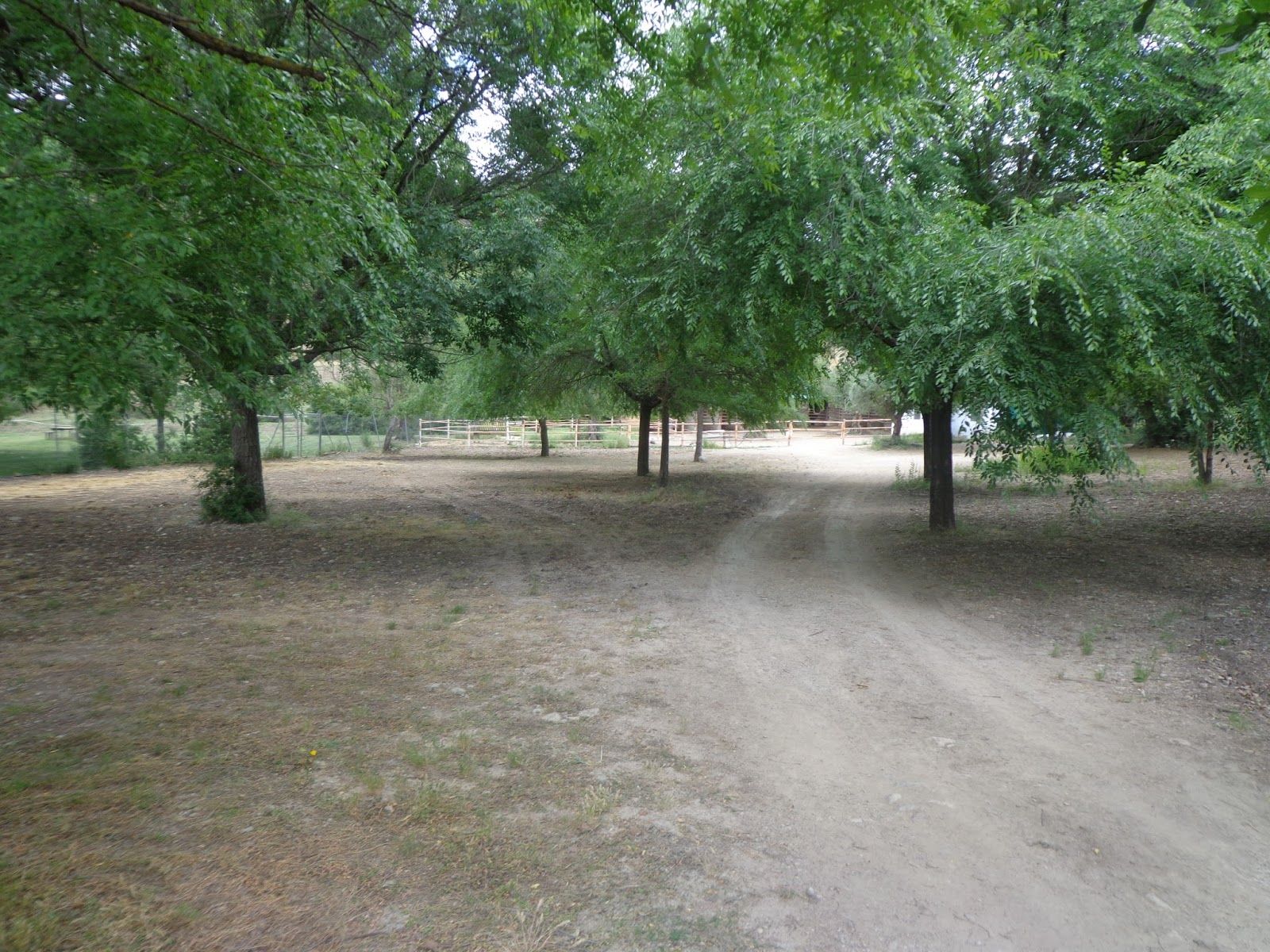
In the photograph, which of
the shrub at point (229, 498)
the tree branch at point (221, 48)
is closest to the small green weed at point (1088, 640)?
the tree branch at point (221, 48)

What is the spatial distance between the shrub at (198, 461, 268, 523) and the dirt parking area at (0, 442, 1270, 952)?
3154 mm

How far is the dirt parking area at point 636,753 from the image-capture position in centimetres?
329

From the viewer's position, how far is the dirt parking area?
3289 millimetres

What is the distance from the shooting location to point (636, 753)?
15.9ft

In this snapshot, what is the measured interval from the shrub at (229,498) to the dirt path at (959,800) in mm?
9796

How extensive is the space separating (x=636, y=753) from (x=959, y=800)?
176 cm

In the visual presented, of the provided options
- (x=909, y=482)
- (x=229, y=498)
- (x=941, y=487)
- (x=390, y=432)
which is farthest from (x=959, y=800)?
(x=390, y=432)

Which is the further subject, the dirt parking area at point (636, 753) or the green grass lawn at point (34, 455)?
the green grass lawn at point (34, 455)

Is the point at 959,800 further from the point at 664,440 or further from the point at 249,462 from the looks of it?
the point at 664,440

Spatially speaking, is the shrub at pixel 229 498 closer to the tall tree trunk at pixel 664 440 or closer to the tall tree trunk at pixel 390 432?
the tall tree trunk at pixel 664 440

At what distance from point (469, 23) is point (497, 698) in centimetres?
936

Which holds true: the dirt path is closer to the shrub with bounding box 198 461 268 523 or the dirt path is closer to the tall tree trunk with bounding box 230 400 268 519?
the shrub with bounding box 198 461 268 523

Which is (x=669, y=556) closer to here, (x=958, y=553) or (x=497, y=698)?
(x=958, y=553)

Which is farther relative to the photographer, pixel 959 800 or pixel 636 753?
pixel 636 753
